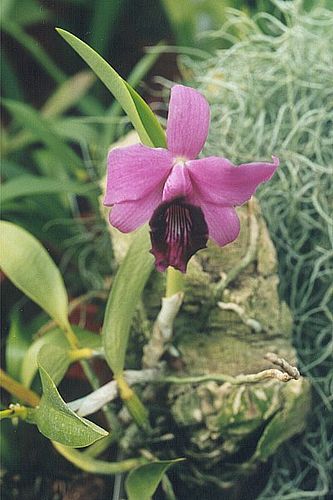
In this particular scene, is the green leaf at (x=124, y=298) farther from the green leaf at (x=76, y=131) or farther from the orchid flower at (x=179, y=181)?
the green leaf at (x=76, y=131)

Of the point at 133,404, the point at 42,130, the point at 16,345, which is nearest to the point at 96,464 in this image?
the point at 133,404

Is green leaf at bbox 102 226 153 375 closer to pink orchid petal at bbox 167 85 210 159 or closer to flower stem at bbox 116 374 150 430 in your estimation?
flower stem at bbox 116 374 150 430

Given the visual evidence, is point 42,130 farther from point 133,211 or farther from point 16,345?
point 133,211

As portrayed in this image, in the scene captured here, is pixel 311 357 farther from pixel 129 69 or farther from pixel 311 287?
pixel 129 69

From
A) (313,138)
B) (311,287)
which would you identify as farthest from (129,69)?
(311,287)

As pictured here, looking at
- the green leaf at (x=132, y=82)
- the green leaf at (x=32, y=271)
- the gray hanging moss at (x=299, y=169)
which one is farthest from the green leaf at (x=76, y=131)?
the green leaf at (x=32, y=271)
